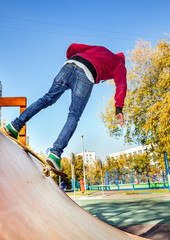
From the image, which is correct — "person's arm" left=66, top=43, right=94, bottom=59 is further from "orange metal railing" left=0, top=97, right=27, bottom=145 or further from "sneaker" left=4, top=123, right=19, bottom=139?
"sneaker" left=4, top=123, right=19, bottom=139

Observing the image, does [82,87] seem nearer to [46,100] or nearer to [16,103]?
[46,100]

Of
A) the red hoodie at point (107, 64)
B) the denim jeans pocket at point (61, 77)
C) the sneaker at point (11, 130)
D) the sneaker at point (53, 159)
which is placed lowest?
the sneaker at point (53, 159)

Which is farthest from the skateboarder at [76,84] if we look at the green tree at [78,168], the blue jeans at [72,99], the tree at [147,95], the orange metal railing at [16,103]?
the green tree at [78,168]

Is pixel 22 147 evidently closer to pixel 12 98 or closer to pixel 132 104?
pixel 12 98

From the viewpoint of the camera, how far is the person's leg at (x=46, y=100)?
173 cm

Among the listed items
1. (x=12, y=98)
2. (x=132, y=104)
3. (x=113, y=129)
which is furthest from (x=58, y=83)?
(x=113, y=129)

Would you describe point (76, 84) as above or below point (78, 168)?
above

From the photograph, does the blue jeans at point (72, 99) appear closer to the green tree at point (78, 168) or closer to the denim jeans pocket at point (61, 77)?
the denim jeans pocket at point (61, 77)

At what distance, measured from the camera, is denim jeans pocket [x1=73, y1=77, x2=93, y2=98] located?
1.97 metres

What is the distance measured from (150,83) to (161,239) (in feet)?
40.1

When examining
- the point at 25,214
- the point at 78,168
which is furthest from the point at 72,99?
the point at 78,168

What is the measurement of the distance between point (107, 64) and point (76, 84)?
55 cm

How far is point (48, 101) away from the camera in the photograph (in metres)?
1.87

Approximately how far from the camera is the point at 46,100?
1.86 m
